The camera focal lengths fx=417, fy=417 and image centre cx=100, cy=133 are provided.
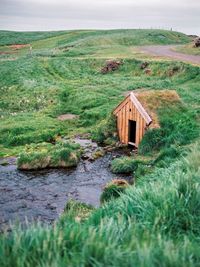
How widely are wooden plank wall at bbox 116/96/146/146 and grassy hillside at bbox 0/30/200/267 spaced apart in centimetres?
99

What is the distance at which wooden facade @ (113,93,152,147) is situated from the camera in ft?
77.4

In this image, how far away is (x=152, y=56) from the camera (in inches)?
2030

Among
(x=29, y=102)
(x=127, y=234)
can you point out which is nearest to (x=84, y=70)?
(x=29, y=102)

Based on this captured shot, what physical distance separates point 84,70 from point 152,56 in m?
8.65

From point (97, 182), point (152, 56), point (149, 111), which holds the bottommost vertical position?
point (97, 182)

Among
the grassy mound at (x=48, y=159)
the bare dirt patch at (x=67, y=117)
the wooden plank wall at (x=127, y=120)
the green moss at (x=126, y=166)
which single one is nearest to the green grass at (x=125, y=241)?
the green moss at (x=126, y=166)

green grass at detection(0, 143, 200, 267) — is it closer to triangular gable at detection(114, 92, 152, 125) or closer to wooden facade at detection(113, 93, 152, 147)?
triangular gable at detection(114, 92, 152, 125)

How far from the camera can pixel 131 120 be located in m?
24.9

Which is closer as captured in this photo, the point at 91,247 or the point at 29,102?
the point at 91,247

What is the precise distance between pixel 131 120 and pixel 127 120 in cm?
28

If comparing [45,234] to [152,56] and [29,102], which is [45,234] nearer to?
[29,102]

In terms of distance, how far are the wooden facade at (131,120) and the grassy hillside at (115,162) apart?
96 centimetres

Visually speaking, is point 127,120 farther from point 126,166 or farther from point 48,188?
point 48,188

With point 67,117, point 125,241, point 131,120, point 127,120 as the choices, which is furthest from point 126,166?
point 125,241
